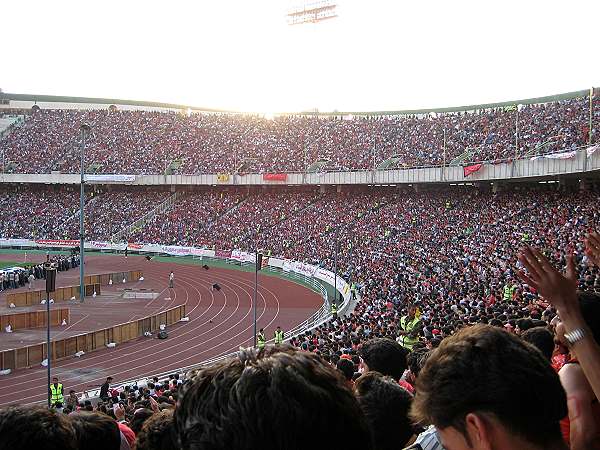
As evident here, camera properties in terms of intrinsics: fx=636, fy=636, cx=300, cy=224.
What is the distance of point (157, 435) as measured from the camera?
3.20 meters

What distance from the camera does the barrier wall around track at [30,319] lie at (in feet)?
93.1

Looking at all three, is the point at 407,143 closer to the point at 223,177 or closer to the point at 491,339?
the point at 223,177

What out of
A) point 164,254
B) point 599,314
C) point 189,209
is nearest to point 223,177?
point 189,209

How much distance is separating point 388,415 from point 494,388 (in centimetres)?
159

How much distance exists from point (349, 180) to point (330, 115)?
86.3 ft

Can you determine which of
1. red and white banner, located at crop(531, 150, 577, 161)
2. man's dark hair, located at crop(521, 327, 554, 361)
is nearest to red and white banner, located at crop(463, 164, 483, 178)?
red and white banner, located at crop(531, 150, 577, 161)

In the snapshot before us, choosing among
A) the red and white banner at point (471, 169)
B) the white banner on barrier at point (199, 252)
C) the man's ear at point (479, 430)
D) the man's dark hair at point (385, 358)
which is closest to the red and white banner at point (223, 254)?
the white banner on barrier at point (199, 252)

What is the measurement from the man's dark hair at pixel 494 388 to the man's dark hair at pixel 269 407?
53 cm

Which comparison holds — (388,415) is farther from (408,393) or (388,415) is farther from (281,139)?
(281,139)

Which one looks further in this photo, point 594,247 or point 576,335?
point 594,247

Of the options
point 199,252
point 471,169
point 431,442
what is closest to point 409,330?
point 431,442

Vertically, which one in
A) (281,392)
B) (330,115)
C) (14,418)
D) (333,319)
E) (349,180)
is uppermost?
(330,115)

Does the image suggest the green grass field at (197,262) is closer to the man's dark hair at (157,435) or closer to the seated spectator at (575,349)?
the man's dark hair at (157,435)

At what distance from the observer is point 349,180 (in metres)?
54.1
